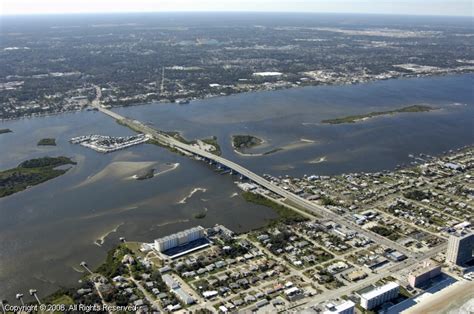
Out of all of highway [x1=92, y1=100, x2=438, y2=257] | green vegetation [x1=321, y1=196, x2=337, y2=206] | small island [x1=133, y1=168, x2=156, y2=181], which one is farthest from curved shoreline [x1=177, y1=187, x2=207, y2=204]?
green vegetation [x1=321, y1=196, x2=337, y2=206]

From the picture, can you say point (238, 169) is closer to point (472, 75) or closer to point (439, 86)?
point (439, 86)

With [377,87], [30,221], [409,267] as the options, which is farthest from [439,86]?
[30,221]

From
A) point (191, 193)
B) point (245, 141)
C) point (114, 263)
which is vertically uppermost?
point (245, 141)

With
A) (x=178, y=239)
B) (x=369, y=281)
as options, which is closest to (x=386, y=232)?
(x=369, y=281)

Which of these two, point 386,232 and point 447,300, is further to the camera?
point 386,232

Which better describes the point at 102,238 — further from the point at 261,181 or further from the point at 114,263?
the point at 261,181
